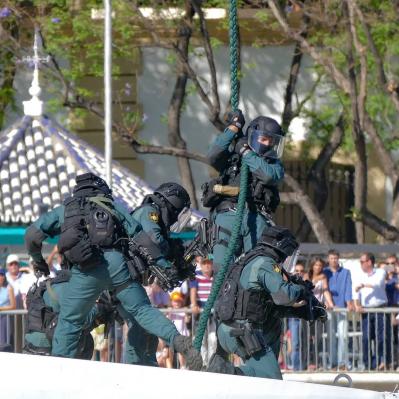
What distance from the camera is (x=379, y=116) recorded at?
89.7ft

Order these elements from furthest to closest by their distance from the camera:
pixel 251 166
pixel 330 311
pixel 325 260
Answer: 1. pixel 325 260
2. pixel 330 311
3. pixel 251 166

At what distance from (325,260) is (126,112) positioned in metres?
10.0

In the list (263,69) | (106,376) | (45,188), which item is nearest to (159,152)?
(263,69)

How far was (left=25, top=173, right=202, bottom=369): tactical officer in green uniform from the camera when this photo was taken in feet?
36.4

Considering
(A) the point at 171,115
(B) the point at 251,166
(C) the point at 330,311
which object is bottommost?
(C) the point at 330,311

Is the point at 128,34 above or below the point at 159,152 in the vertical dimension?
above

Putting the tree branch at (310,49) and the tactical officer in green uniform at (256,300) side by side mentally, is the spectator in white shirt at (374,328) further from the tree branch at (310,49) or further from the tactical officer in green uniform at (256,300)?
the tree branch at (310,49)

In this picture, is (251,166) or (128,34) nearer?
(251,166)

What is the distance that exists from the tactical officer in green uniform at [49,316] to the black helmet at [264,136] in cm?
173

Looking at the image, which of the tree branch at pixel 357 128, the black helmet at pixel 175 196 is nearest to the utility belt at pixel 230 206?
the black helmet at pixel 175 196

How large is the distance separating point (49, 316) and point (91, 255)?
96 centimetres

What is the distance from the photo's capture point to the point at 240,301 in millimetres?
10781

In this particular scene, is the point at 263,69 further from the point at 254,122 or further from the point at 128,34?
the point at 254,122

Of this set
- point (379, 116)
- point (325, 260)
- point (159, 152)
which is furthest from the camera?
point (379, 116)
